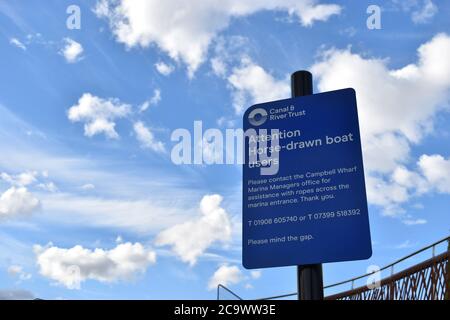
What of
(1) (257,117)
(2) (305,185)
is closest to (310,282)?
(2) (305,185)

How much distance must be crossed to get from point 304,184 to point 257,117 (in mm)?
1248

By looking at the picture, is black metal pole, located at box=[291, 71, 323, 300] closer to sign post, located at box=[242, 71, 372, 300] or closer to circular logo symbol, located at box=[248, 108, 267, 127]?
sign post, located at box=[242, 71, 372, 300]

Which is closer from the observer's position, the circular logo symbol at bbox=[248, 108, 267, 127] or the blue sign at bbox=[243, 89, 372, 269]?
the blue sign at bbox=[243, 89, 372, 269]

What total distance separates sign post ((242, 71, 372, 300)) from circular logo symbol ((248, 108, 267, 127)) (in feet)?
0.04

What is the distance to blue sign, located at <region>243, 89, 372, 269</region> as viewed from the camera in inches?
216

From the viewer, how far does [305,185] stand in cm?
584

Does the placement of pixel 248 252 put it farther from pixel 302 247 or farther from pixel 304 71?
pixel 304 71

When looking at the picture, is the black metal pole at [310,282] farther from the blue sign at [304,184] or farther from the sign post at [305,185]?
the blue sign at [304,184]

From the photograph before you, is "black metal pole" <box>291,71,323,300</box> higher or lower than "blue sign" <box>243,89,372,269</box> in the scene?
lower

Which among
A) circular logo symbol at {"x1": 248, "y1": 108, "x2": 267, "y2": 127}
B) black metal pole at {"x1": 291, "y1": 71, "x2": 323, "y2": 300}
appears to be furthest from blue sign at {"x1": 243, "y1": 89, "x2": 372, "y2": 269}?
black metal pole at {"x1": 291, "y1": 71, "x2": 323, "y2": 300}

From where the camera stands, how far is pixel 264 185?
19.8ft

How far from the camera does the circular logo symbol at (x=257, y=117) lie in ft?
21.5
